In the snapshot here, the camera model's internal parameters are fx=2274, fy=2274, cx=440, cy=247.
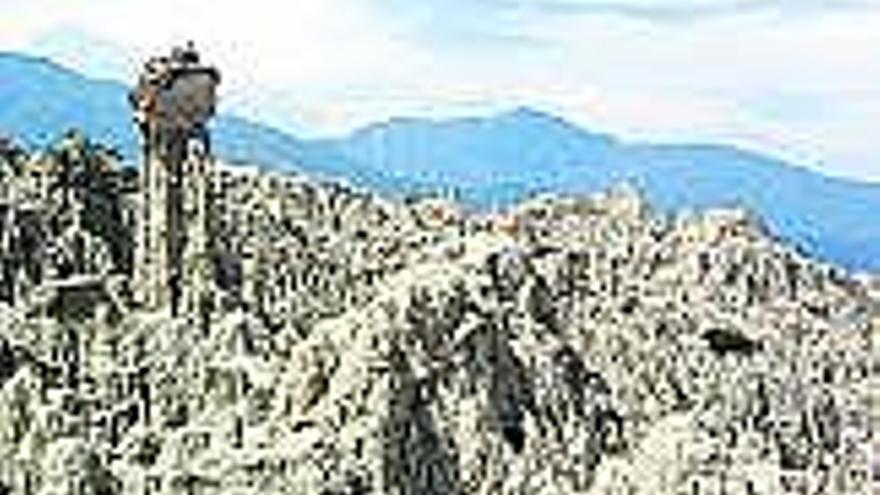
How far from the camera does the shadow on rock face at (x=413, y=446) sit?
55344 millimetres

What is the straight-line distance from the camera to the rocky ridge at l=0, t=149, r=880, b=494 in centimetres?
5569

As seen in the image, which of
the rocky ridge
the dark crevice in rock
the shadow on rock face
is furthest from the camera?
the dark crevice in rock

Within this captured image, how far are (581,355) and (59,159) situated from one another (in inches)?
735

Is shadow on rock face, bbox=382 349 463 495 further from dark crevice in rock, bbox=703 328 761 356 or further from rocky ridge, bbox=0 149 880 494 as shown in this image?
dark crevice in rock, bbox=703 328 761 356

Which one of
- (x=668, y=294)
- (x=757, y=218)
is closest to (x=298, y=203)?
(x=668, y=294)

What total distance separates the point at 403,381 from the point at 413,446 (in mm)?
1774

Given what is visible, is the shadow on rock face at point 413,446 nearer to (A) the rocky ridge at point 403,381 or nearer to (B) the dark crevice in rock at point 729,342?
(A) the rocky ridge at point 403,381

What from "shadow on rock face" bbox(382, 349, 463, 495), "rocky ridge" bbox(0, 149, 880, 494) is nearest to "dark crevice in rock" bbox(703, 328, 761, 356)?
"rocky ridge" bbox(0, 149, 880, 494)

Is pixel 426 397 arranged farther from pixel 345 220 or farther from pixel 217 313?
pixel 345 220

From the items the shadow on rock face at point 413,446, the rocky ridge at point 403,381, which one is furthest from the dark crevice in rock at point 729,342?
the shadow on rock face at point 413,446

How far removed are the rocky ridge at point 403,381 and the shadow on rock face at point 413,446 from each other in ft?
0.30

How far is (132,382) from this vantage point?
198 ft

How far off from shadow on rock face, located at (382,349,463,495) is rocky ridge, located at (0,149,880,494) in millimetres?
91

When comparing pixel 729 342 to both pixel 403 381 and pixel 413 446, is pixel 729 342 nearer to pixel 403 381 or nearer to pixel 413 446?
pixel 403 381
